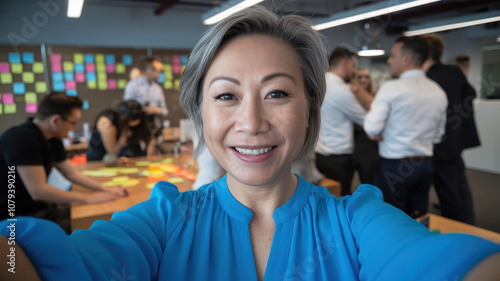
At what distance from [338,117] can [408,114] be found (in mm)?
738

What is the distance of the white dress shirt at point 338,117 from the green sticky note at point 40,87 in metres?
4.75

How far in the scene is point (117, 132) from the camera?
11.4ft

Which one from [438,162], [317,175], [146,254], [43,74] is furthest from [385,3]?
[43,74]

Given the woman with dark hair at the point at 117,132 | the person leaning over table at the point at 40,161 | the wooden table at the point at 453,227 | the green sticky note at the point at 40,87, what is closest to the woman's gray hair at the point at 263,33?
the person leaning over table at the point at 40,161

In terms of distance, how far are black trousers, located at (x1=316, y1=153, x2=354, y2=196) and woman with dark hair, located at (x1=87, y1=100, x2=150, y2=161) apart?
2.00m

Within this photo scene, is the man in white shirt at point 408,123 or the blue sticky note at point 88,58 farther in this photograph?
the blue sticky note at point 88,58

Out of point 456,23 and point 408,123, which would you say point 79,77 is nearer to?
point 408,123

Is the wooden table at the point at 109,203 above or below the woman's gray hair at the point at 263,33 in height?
below

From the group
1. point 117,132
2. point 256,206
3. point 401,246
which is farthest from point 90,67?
point 401,246

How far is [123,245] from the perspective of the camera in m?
0.61

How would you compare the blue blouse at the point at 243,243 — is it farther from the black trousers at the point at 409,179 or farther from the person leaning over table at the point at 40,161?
the black trousers at the point at 409,179

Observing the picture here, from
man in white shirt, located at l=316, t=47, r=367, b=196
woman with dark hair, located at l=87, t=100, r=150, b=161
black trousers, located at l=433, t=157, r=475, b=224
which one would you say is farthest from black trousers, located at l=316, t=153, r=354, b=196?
woman with dark hair, located at l=87, t=100, r=150, b=161

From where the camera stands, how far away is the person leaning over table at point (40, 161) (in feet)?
5.04

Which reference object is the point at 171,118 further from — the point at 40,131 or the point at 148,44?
the point at 40,131
